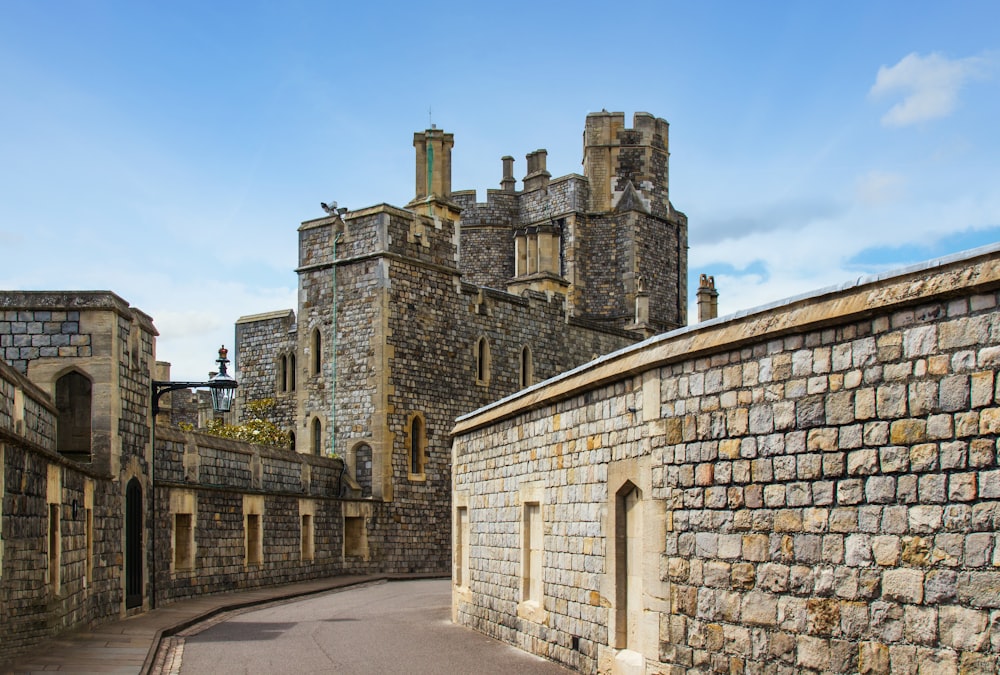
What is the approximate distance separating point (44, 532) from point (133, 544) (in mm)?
5159

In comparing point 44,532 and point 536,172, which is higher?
point 536,172

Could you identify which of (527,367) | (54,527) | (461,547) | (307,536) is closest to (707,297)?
(527,367)

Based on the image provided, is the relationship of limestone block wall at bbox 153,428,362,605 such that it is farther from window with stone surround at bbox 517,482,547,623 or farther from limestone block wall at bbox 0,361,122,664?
window with stone surround at bbox 517,482,547,623

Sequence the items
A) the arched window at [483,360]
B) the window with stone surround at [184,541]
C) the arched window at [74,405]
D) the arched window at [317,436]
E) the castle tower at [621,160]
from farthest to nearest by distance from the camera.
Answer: the castle tower at [621,160]
the arched window at [483,360]
the arched window at [317,436]
the window with stone surround at [184,541]
the arched window at [74,405]

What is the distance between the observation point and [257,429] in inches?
1276

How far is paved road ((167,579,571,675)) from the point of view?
12211 millimetres

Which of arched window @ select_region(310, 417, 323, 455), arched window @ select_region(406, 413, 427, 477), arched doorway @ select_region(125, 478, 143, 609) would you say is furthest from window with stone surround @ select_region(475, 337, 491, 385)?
arched doorway @ select_region(125, 478, 143, 609)

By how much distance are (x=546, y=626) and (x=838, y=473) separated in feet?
19.4

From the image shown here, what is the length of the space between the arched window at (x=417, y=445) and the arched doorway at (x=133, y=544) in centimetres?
1273

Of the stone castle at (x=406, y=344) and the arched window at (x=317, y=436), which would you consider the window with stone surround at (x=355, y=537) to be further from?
the arched window at (x=317, y=436)

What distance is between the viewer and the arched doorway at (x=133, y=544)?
55.3ft

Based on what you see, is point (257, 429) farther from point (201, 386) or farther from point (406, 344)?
point (201, 386)

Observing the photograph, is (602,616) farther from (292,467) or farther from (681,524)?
(292,467)

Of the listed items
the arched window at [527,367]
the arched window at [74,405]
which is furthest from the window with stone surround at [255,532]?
the arched window at [527,367]
